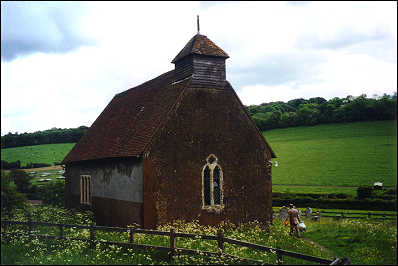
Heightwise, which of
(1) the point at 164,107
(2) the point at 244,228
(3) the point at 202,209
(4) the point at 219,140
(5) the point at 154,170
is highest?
(1) the point at 164,107

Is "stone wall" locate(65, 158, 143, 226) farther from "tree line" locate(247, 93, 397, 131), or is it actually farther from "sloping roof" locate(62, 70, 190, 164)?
"tree line" locate(247, 93, 397, 131)

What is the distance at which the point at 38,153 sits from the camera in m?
42.3

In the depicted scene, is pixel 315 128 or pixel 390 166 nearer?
pixel 390 166

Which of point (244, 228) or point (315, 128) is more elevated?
point (315, 128)

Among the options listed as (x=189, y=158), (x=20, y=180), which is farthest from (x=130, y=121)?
(x=20, y=180)

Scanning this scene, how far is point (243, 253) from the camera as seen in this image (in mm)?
15703

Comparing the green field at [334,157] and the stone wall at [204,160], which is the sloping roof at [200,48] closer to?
the stone wall at [204,160]

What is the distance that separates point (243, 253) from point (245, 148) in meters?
8.45

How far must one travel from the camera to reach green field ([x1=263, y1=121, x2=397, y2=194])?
159ft

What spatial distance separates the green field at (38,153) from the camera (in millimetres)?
36438

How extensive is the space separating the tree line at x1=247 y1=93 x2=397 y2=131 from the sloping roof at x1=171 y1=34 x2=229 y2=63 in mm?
52603

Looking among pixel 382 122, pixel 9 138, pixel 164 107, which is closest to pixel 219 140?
pixel 164 107

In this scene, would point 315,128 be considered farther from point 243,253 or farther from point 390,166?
point 243,253

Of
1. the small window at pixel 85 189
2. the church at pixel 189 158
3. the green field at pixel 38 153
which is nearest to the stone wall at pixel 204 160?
the church at pixel 189 158
